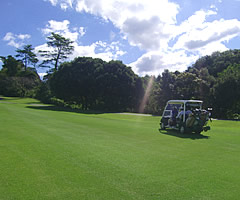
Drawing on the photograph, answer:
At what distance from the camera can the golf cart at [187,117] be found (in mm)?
12938

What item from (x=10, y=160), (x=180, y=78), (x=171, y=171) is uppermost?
(x=180, y=78)

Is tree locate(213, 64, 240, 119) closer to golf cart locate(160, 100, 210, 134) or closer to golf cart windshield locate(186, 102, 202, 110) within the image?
golf cart locate(160, 100, 210, 134)

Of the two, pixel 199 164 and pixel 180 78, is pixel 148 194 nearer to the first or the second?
pixel 199 164

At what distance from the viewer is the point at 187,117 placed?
531 inches

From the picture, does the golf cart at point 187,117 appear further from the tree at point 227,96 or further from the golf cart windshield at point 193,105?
the tree at point 227,96

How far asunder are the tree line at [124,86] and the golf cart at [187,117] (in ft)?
65.1

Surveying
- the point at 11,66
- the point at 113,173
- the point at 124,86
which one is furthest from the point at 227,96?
the point at 11,66

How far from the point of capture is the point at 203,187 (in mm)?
4621

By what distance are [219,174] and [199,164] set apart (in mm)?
909

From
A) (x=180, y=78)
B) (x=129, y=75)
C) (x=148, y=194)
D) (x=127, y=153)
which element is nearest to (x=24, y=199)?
(x=148, y=194)

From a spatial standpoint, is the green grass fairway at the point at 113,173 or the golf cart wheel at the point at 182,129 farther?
the golf cart wheel at the point at 182,129

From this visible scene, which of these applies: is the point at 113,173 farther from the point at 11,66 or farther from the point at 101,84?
the point at 11,66

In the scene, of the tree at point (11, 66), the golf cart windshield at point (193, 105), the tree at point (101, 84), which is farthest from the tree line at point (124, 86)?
the golf cart windshield at point (193, 105)

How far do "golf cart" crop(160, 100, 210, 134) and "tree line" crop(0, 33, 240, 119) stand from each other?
19856mm
